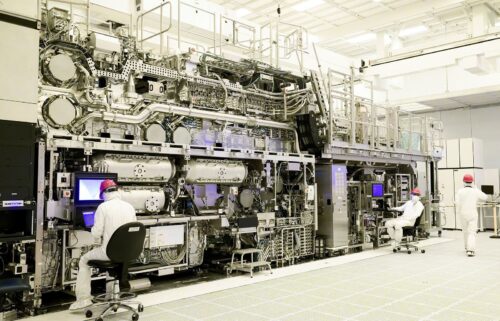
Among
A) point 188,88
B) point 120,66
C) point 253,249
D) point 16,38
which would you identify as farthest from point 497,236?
point 16,38

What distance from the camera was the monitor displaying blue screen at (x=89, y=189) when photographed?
5.66 m

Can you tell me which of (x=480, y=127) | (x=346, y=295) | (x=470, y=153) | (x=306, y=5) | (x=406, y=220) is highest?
(x=306, y=5)

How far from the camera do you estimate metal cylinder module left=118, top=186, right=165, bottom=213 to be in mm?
6547

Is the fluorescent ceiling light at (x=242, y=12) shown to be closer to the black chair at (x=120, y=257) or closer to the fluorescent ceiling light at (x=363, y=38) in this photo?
the fluorescent ceiling light at (x=363, y=38)

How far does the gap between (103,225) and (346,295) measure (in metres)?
3.36

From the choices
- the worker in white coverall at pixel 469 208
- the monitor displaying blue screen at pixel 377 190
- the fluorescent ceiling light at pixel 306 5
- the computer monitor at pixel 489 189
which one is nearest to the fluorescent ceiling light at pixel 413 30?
the fluorescent ceiling light at pixel 306 5

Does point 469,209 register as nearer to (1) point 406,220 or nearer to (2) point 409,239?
(1) point 406,220

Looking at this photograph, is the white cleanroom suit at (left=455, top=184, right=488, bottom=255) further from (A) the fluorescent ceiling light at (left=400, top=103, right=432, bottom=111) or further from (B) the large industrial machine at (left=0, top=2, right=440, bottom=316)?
(A) the fluorescent ceiling light at (left=400, top=103, right=432, bottom=111)

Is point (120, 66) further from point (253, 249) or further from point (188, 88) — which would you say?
point (253, 249)

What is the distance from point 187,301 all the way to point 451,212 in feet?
40.0

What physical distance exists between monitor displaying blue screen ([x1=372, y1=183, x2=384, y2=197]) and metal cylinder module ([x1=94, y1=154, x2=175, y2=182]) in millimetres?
5760

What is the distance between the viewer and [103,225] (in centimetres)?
506

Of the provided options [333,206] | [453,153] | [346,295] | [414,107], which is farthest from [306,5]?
[346,295]

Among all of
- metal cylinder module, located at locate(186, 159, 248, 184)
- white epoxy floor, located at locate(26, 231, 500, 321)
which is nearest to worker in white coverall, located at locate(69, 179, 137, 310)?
white epoxy floor, located at locate(26, 231, 500, 321)
